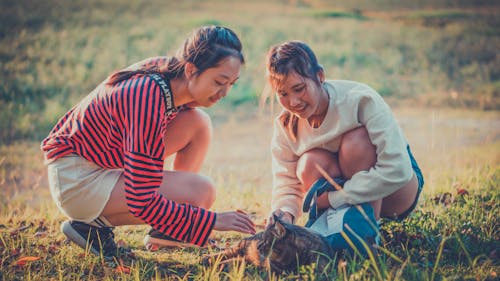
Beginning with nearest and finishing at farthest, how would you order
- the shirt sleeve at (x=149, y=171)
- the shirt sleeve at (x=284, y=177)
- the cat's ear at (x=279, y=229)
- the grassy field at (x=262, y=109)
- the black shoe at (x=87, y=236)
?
the cat's ear at (x=279, y=229), the shirt sleeve at (x=149, y=171), the grassy field at (x=262, y=109), the black shoe at (x=87, y=236), the shirt sleeve at (x=284, y=177)

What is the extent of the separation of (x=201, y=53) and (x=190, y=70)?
12 cm

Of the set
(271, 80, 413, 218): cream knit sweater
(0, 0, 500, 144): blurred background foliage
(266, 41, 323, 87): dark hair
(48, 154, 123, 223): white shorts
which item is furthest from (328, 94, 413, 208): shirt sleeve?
(0, 0, 500, 144): blurred background foliage

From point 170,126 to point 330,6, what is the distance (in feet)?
53.3

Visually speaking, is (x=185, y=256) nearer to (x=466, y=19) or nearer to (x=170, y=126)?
(x=170, y=126)

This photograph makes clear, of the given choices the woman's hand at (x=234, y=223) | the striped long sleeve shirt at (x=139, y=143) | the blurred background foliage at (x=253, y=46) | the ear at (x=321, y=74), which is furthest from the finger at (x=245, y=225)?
the blurred background foliage at (x=253, y=46)

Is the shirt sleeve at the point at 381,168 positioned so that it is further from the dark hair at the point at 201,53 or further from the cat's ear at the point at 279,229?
the dark hair at the point at 201,53

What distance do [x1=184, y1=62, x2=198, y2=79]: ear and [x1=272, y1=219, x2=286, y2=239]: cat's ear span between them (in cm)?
93

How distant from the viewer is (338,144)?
3.05 meters

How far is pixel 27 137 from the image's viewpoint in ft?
24.7

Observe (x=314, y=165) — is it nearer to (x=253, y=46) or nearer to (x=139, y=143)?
(x=139, y=143)

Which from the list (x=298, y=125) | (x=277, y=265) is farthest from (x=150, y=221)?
(x=298, y=125)

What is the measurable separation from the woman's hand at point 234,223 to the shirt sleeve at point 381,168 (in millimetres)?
538

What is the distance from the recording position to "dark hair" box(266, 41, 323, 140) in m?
2.82

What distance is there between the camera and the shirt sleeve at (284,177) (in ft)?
10.4
